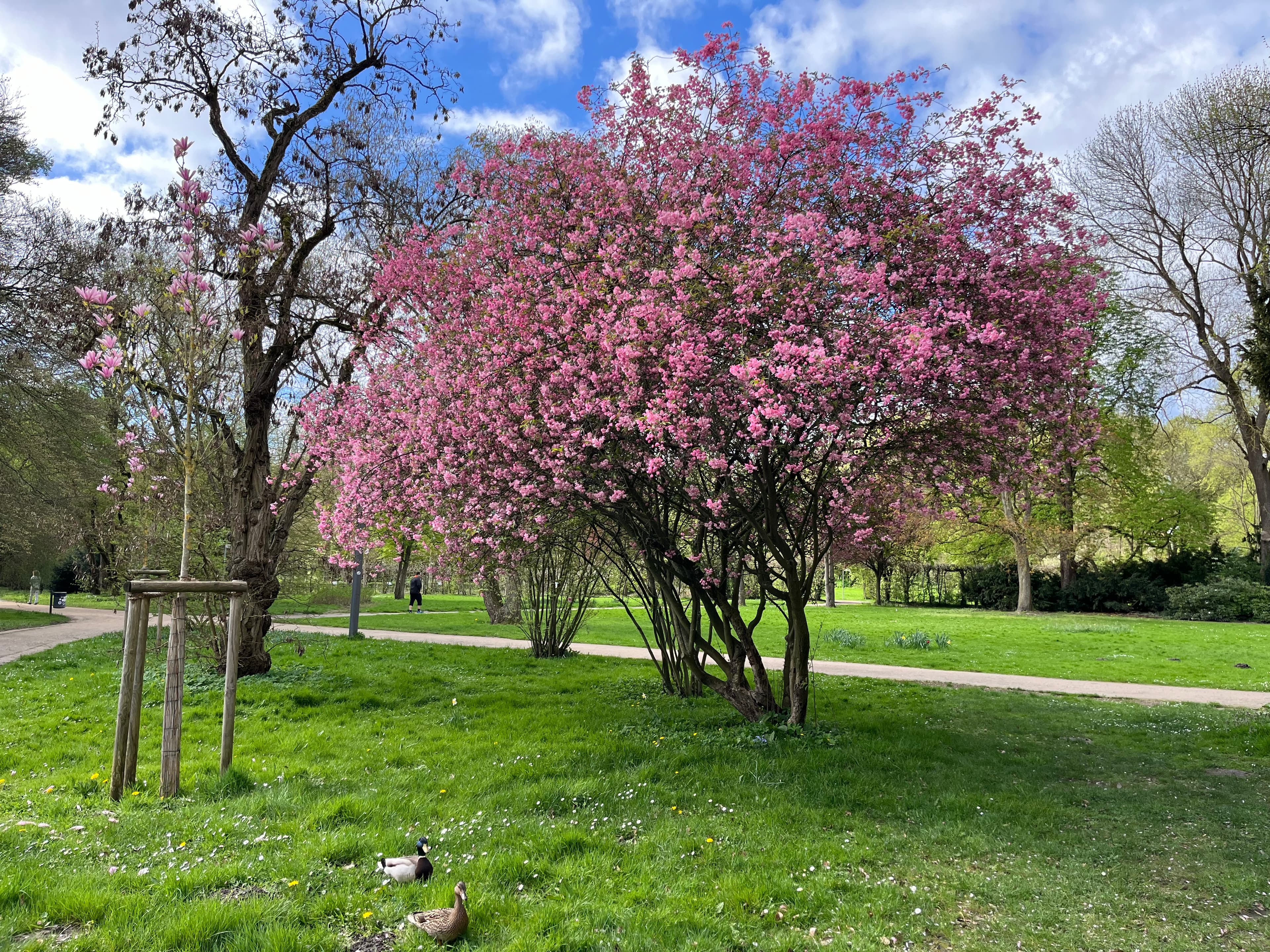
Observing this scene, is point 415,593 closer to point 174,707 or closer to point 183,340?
point 183,340

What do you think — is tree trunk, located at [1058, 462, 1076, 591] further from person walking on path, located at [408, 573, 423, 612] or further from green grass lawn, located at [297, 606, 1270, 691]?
person walking on path, located at [408, 573, 423, 612]

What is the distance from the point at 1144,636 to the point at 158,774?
21.8 meters

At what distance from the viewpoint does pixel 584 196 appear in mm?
7023

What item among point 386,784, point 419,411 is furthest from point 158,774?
point 419,411

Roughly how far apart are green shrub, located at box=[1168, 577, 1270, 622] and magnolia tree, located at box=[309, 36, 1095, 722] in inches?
921

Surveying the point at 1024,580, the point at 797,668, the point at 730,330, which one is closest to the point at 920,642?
the point at 797,668

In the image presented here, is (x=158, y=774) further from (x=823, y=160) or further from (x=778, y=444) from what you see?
(x=823, y=160)

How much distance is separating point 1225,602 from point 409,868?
29593 mm

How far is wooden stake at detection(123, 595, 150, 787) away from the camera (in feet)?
17.2

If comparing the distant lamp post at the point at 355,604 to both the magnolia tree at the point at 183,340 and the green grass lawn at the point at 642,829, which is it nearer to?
the green grass lawn at the point at 642,829

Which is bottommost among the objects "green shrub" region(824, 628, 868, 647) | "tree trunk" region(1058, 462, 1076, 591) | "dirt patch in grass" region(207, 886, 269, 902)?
"green shrub" region(824, 628, 868, 647)

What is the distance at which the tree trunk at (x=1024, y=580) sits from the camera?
97.3ft

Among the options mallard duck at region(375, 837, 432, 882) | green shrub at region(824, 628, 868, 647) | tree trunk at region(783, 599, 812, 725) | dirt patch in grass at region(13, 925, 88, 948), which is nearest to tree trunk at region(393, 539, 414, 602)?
green shrub at region(824, 628, 868, 647)

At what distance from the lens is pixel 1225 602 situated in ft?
79.5
